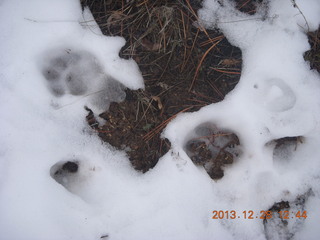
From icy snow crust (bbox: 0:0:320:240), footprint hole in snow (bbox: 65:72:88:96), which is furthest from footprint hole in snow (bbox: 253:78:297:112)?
footprint hole in snow (bbox: 65:72:88:96)

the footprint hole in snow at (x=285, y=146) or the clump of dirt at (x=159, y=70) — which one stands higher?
the clump of dirt at (x=159, y=70)

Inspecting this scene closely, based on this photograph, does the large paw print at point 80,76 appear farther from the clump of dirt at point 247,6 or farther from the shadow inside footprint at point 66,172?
the clump of dirt at point 247,6

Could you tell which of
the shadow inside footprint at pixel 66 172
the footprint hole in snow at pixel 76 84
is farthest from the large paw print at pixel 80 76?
the shadow inside footprint at pixel 66 172

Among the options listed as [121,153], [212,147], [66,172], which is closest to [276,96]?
[212,147]

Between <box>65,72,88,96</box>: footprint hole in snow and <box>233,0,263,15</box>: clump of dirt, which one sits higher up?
<box>233,0,263,15</box>: clump of dirt

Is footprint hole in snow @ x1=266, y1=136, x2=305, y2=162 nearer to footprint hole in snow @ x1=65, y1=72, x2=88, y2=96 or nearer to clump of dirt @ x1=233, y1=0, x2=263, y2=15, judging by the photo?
clump of dirt @ x1=233, y1=0, x2=263, y2=15
